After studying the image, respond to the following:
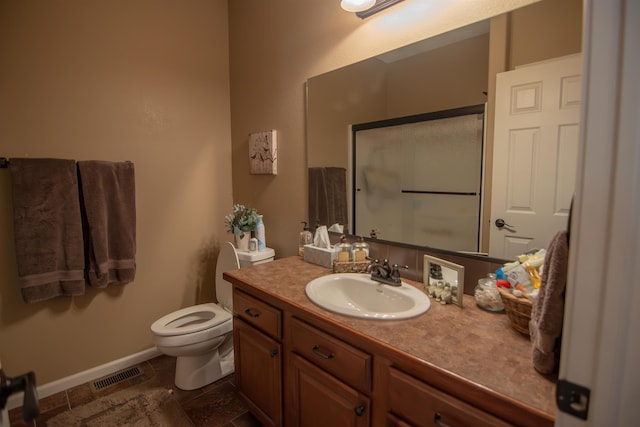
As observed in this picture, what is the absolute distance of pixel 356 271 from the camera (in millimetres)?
1613

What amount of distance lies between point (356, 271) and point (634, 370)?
118 cm

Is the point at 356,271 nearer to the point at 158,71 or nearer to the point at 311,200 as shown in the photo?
the point at 311,200

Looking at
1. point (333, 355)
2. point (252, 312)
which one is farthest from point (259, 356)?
point (333, 355)

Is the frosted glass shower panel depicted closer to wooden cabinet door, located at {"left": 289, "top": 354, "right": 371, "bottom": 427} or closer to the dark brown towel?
the dark brown towel

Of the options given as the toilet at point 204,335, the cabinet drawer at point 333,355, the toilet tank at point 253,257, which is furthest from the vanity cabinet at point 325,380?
the toilet tank at point 253,257

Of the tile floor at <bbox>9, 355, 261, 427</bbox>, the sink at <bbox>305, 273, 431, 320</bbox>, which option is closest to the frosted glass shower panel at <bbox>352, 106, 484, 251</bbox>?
the sink at <bbox>305, 273, 431, 320</bbox>

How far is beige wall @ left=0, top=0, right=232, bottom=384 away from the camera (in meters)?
1.84

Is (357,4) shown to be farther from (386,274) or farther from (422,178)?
(386,274)

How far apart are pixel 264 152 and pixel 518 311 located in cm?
190

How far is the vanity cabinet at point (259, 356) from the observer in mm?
1395

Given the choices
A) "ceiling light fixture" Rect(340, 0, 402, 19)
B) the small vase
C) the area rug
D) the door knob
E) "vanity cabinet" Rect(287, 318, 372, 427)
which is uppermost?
"ceiling light fixture" Rect(340, 0, 402, 19)

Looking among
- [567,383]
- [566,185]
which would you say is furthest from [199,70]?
[567,383]

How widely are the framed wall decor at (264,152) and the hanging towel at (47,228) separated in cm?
114

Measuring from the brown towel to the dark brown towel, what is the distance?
1.19 m
